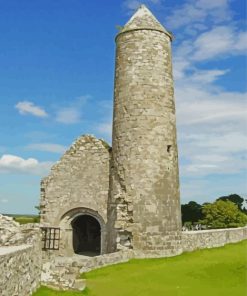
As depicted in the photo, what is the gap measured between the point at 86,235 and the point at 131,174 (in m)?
7.54

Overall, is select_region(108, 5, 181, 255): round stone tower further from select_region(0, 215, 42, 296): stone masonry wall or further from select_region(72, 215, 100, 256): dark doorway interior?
select_region(0, 215, 42, 296): stone masonry wall

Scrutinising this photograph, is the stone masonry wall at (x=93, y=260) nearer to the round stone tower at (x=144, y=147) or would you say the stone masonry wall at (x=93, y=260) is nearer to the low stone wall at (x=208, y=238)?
the low stone wall at (x=208, y=238)

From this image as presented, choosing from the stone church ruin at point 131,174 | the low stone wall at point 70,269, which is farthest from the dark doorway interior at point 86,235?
the low stone wall at point 70,269

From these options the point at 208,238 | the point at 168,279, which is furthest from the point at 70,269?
the point at 208,238

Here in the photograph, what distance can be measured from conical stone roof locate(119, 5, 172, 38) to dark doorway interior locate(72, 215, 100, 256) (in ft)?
33.7

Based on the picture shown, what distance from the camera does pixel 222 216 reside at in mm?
44969

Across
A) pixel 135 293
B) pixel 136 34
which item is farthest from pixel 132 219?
pixel 136 34

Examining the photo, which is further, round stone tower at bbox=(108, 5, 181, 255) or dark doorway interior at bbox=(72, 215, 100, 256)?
dark doorway interior at bbox=(72, 215, 100, 256)

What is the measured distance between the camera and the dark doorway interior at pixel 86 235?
916 inches

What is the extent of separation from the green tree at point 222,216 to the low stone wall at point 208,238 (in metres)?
12.5

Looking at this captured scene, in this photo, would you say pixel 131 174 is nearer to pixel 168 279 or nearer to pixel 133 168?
pixel 133 168

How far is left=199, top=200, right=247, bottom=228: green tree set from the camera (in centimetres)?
4435

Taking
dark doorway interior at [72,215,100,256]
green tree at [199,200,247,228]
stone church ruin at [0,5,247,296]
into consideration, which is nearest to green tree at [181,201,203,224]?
green tree at [199,200,247,228]

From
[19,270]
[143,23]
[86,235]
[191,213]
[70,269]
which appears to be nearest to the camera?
[19,270]
